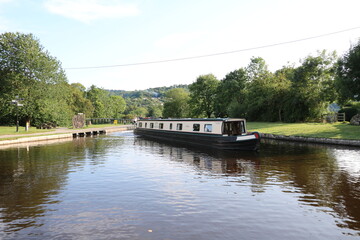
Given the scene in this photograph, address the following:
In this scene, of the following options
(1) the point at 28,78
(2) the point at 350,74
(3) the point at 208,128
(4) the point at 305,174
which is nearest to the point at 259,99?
(2) the point at 350,74

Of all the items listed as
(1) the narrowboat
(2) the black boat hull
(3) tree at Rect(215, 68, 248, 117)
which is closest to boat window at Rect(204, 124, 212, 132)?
(1) the narrowboat

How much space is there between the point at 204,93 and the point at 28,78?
40.8 metres

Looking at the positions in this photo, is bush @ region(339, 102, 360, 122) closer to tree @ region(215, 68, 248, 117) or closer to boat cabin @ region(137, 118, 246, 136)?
tree @ region(215, 68, 248, 117)

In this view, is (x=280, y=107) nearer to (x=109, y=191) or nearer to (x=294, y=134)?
(x=294, y=134)

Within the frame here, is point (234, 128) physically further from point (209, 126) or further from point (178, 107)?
point (178, 107)

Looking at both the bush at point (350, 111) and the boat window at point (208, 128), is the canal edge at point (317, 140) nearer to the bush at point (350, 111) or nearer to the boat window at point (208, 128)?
the boat window at point (208, 128)

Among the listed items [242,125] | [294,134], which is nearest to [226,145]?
[242,125]

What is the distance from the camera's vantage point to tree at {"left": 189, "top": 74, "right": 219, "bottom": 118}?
6606 centimetres

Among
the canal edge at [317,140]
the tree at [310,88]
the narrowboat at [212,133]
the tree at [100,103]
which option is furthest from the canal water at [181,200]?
the tree at [100,103]

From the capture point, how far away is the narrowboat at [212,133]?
66.4ft

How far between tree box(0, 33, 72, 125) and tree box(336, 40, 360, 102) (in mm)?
40598

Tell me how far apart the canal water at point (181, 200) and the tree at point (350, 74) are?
47.0 feet

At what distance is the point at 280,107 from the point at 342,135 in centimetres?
1925

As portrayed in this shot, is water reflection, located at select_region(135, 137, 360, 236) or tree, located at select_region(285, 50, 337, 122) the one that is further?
tree, located at select_region(285, 50, 337, 122)
